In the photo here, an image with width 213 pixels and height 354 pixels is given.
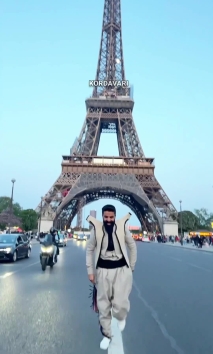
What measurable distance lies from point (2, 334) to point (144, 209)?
161 feet

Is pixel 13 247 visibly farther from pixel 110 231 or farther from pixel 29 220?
pixel 29 220

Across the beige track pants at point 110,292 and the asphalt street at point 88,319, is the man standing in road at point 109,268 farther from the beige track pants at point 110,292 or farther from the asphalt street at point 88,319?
the asphalt street at point 88,319

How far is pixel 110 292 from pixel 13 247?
12.0 m

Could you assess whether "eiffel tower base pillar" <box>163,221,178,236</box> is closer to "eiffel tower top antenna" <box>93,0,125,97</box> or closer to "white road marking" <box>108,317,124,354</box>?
"eiffel tower top antenna" <box>93,0,125,97</box>

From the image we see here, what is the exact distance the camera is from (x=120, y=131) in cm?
5075

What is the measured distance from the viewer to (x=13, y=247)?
49.6ft

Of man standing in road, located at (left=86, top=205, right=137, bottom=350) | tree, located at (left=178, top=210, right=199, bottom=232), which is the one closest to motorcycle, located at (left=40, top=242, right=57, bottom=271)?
man standing in road, located at (left=86, top=205, right=137, bottom=350)

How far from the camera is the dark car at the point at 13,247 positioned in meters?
14.8

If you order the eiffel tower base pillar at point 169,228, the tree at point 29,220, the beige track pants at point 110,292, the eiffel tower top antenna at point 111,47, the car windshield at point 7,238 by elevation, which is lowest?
the beige track pants at point 110,292

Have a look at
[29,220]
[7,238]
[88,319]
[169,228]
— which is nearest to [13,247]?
[7,238]

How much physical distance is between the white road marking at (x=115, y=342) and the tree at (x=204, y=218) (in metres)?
87.7

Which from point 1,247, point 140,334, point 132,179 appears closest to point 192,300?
point 140,334

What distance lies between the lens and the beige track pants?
150 inches

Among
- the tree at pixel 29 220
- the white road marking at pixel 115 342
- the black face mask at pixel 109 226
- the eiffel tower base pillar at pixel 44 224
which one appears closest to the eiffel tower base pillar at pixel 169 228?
the eiffel tower base pillar at pixel 44 224
